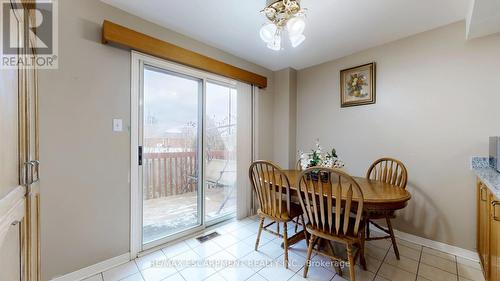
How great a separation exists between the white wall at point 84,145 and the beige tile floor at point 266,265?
12.8 inches

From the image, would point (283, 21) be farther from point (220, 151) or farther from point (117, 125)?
point (220, 151)

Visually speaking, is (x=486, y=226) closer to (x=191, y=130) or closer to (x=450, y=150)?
(x=450, y=150)

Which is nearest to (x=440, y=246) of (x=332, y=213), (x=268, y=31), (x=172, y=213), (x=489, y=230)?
(x=489, y=230)

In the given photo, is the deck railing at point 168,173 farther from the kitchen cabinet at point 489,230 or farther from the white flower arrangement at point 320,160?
the kitchen cabinet at point 489,230

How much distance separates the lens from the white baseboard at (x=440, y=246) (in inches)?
74.3

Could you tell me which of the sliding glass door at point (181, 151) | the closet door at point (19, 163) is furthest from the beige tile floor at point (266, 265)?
the closet door at point (19, 163)

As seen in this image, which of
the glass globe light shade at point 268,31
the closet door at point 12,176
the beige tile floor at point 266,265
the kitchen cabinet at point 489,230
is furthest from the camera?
the beige tile floor at point 266,265

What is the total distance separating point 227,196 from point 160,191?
1.03m

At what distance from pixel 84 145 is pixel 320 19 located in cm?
246

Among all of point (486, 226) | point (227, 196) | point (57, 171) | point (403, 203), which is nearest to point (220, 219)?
point (227, 196)

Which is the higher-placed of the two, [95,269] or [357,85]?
[357,85]

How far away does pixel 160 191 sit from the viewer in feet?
7.37

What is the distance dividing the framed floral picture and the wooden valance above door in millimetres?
1320

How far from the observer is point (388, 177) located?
7.11 feet
